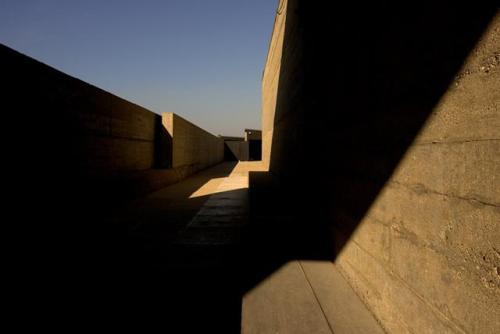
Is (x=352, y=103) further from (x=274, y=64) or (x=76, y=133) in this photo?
(x=274, y=64)

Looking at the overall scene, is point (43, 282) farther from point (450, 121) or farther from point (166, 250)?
point (450, 121)

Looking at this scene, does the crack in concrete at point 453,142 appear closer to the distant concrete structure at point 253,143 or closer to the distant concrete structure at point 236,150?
the distant concrete structure at point 236,150

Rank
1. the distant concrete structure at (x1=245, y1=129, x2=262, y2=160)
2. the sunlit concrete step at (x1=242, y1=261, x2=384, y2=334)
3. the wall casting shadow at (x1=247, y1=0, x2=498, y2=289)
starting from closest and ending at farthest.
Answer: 1. the wall casting shadow at (x1=247, y1=0, x2=498, y2=289)
2. the sunlit concrete step at (x1=242, y1=261, x2=384, y2=334)
3. the distant concrete structure at (x1=245, y1=129, x2=262, y2=160)

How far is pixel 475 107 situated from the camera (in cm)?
97

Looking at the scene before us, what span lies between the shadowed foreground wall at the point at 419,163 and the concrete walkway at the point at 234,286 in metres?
0.22

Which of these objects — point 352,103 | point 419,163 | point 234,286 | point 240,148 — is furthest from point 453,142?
point 240,148

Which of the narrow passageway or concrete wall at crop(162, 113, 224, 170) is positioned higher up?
concrete wall at crop(162, 113, 224, 170)

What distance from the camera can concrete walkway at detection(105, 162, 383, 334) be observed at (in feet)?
5.36

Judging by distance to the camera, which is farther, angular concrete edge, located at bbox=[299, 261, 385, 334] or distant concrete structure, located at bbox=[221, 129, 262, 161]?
distant concrete structure, located at bbox=[221, 129, 262, 161]

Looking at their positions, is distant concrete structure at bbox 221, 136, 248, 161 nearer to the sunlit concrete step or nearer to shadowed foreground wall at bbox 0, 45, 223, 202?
shadowed foreground wall at bbox 0, 45, 223, 202

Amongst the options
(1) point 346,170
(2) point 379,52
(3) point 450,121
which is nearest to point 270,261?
(1) point 346,170

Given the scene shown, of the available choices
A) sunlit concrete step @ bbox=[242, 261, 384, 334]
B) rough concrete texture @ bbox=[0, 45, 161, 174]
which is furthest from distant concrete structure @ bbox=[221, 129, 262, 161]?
sunlit concrete step @ bbox=[242, 261, 384, 334]

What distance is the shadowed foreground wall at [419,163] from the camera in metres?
0.94

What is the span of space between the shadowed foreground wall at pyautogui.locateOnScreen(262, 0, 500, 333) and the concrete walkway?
22 cm
